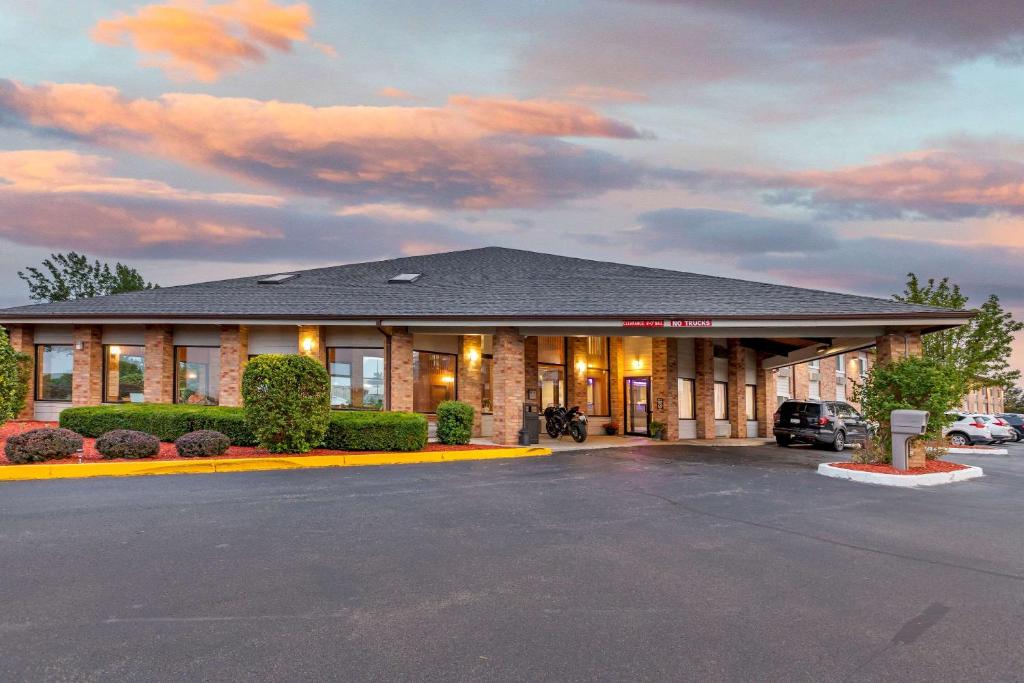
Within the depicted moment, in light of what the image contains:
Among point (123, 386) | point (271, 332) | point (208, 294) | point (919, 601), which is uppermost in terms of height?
point (208, 294)

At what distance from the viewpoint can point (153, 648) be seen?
4.11 metres

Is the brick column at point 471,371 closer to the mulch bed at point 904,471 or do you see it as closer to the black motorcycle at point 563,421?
the black motorcycle at point 563,421

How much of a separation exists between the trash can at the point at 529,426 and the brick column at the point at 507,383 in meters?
0.18

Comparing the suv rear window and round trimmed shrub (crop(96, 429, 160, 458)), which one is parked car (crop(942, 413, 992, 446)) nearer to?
the suv rear window

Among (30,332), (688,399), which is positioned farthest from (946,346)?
(30,332)

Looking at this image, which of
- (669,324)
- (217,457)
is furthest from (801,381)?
(217,457)

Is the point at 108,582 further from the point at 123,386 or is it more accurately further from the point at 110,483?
the point at 123,386

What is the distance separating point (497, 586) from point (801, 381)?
33.1 meters

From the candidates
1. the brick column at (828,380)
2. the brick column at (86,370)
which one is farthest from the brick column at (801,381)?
the brick column at (86,370)

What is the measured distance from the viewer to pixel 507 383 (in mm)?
18125

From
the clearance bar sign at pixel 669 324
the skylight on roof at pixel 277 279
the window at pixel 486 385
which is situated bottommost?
the window at pixel 486 385

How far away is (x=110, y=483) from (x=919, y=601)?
1081 cm

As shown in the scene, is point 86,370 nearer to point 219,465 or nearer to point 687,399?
point 219,465

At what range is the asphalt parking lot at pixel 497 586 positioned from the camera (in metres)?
4.00
